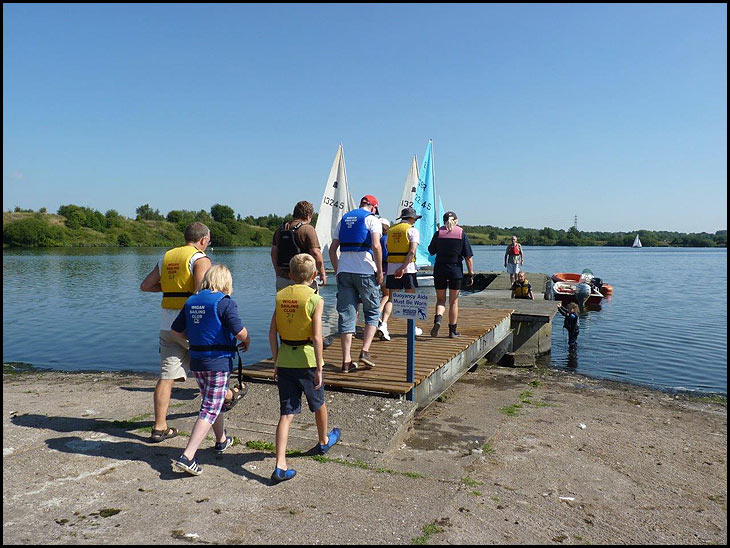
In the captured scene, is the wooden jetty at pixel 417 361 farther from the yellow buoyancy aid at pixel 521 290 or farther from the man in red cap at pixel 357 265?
the yellow buoyancy aid at pixel 521 290

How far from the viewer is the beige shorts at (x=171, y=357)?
17.3 feet

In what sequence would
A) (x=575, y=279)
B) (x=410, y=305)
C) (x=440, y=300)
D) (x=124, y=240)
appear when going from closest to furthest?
(x=410, y=305), (x=440, y=300), (x=575, y=279), (x=124, y=240)

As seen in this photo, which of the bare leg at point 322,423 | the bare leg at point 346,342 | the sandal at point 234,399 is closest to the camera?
the bare leg at point 322,423

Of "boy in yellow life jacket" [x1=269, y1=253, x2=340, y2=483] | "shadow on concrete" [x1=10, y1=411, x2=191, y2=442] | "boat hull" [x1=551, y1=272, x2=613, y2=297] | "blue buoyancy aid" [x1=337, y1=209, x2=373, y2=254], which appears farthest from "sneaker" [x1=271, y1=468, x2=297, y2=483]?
"boat hull" [x1=551, y1=272, x2=613, y2=297]

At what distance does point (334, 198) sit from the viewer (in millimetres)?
24266

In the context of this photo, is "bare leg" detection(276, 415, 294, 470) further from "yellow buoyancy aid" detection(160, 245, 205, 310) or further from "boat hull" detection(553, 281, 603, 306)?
"boat hull" detection(553, 281, 603, 306)

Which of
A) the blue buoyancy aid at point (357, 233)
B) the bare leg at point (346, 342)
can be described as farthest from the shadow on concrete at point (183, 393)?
the blue buoyancy aid at point (357, 233)

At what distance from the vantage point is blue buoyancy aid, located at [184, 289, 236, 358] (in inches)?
180

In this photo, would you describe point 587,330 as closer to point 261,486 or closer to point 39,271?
point 261,486

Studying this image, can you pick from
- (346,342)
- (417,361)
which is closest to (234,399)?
(346,342)

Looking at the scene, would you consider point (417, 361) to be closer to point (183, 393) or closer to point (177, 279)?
point (183, 393)

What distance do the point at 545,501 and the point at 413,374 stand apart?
91.3 inches

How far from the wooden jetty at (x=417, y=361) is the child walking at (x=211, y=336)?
6.74 ft

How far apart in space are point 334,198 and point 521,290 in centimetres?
1028
